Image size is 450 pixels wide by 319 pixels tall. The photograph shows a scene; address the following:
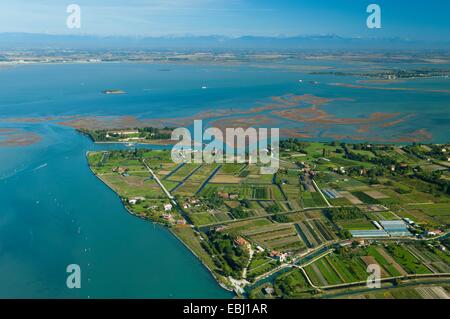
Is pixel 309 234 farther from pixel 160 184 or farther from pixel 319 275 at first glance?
pixel 160 184

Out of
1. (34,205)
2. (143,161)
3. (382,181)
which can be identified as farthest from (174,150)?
(382,181)

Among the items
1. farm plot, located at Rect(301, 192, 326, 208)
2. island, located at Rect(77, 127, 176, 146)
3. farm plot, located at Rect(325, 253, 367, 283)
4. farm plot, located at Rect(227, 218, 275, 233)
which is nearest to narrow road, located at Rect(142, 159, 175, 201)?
farm plot, located at Rect(227, 218, 275, 233)

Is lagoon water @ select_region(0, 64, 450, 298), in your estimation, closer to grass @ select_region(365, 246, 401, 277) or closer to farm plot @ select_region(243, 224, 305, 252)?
farm plot @ select_region(243, 224, 305, 252)

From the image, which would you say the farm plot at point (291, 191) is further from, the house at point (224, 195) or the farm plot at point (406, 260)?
the farm plot at point (406, 260)

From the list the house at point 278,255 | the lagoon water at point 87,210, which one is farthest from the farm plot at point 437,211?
the lagoon water at point 87,210

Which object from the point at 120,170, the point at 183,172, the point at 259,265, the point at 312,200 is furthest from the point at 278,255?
the point at 120,170
